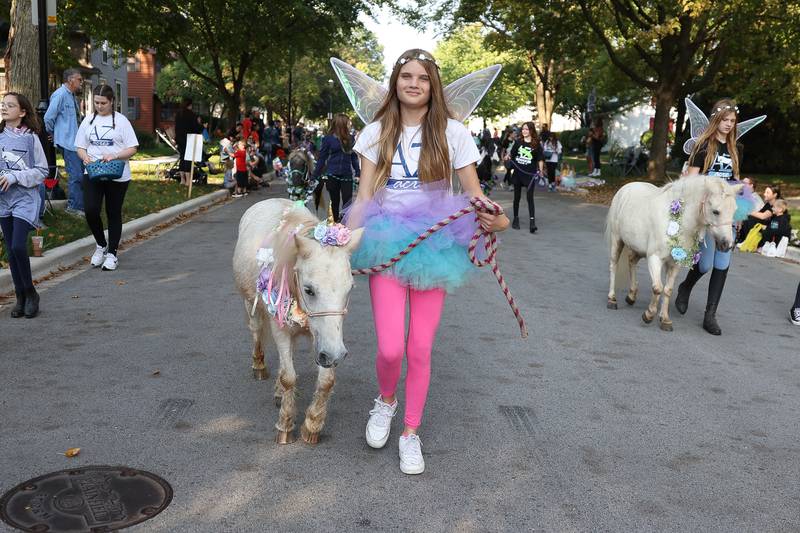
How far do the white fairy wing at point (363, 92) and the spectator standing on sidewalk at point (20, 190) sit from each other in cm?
361

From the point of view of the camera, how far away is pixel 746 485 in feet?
13.3

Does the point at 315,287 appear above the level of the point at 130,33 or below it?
below

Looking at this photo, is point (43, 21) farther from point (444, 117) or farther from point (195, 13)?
point (195, 13)

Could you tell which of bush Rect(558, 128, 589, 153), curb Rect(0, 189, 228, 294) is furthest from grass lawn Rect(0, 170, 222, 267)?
bush Rect(558, 128, 589, 153)

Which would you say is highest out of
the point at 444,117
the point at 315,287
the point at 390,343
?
the point at 444,117

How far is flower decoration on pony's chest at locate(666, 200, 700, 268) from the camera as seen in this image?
7.16 metres

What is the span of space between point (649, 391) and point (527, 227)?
9.60m

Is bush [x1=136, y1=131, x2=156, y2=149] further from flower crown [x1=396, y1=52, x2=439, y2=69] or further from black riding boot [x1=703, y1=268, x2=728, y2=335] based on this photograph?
flower crown [x1=396, y1=52, x2=439, y2=69]

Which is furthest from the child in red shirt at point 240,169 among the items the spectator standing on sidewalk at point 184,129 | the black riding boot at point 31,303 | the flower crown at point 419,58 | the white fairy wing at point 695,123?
the flower crown at point 419,58

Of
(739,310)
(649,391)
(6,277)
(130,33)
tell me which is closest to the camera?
(649,391)

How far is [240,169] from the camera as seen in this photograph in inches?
762

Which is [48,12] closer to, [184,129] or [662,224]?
[184,129]

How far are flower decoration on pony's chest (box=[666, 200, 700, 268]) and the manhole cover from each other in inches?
208

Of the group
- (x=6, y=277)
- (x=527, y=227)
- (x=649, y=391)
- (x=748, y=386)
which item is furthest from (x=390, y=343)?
(x=527, y=227)
